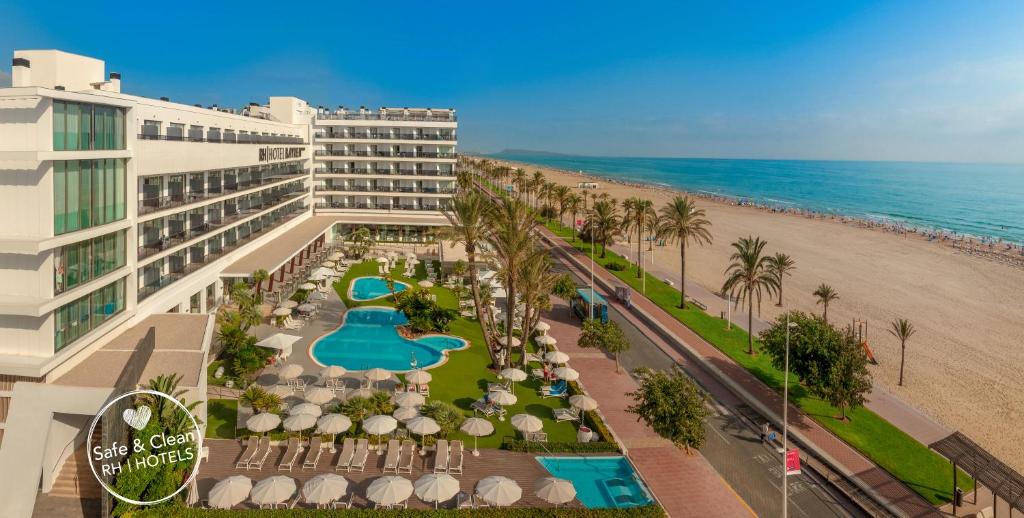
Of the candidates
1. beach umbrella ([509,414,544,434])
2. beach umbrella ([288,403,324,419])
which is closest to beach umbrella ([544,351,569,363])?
beach umbrella ([509,414,544,434])

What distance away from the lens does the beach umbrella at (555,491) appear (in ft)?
61.0

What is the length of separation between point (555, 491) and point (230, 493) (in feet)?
33.2

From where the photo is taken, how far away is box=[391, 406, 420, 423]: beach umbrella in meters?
24.0

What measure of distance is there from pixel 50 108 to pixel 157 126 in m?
16.3

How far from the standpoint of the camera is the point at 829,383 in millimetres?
26406

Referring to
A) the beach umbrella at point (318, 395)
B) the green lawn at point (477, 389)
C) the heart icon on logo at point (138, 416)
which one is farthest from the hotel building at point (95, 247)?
the green lawn at point (477, 389)

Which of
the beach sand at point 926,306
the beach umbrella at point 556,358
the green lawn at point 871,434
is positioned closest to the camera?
the green lawn at point 871,434

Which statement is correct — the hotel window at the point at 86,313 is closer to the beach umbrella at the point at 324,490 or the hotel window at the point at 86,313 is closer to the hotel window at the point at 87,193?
the hotel window at the point at 87,193

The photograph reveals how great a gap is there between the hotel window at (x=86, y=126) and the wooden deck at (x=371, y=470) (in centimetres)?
1225

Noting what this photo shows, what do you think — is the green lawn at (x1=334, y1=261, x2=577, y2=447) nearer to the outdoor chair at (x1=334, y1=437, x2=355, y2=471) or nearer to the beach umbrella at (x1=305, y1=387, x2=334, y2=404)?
the outdoor chair at (x1=334, y1=437, x2=355, y2=471)

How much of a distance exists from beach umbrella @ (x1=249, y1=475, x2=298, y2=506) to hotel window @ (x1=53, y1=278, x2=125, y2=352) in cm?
987

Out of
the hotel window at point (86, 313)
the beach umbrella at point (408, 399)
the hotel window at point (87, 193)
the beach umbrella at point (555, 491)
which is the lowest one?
the beach umbrella at point (555, 491)

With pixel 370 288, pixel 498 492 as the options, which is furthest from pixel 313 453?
pixel 370 288

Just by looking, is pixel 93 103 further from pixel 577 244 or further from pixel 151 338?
pixel 577 244
